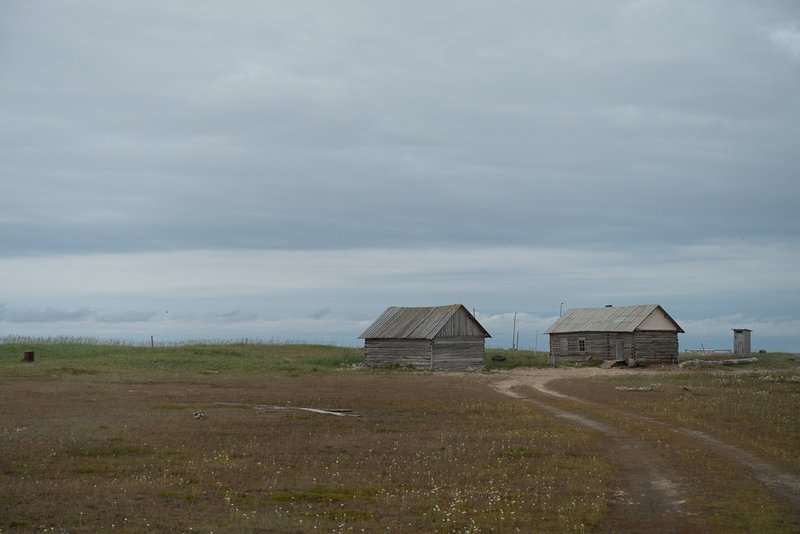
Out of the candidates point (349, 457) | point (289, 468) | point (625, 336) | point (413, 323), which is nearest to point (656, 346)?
point (625, 336)

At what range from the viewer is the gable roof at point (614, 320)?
2603 inches

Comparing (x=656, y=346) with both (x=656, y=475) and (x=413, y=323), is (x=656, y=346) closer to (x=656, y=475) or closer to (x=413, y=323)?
(x=413, y=323)

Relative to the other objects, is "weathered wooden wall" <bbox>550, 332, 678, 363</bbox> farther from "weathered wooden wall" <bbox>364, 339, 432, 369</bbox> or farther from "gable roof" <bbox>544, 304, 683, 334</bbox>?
"weathered wooden wall" <bbox>364, 339, 432, 369</bbox>

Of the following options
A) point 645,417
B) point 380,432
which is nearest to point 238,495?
point 380,432

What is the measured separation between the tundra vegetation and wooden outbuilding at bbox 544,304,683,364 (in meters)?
25.1

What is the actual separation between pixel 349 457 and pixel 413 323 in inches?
1752

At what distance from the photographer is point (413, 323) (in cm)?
6331

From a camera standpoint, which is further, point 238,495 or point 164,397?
point 164,397

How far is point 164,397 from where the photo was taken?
33188 mm

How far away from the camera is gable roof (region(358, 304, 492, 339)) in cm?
6091

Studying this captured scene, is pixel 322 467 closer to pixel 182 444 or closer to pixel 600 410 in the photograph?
pixel 182 444

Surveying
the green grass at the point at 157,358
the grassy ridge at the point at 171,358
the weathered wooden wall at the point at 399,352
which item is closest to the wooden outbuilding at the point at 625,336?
the grassy ridge at the point at 171,358

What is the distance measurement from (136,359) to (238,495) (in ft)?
152

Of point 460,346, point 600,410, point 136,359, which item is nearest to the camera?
point 600,410
